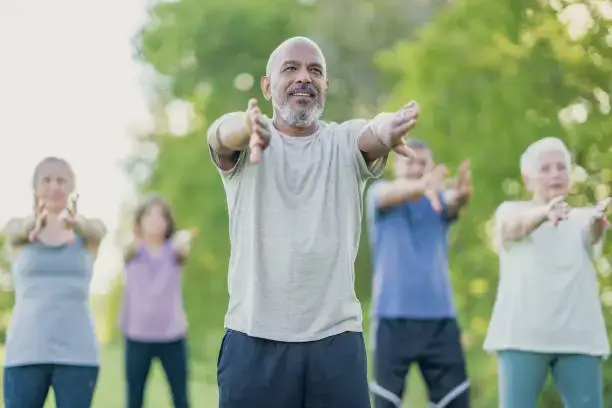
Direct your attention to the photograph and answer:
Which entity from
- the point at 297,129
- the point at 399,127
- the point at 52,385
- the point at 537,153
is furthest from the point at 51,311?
the point at 399,127

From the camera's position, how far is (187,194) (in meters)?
13.8

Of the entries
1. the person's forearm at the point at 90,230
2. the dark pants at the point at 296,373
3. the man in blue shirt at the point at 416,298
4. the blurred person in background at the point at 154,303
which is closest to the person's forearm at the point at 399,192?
the man in blue shirt at the point at 416,298

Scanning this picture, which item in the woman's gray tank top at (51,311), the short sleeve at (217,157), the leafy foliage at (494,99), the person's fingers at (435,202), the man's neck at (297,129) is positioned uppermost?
the leafy foliage at (494,99)

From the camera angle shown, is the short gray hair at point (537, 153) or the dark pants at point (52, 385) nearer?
the dark pants at point (52, 385)

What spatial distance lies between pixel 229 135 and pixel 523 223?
81.3 inches

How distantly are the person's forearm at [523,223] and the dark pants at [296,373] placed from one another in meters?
1.71

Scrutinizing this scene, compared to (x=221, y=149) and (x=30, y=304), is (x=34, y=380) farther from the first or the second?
(x=221, y=149)

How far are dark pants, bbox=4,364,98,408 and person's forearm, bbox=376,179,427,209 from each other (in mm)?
1696

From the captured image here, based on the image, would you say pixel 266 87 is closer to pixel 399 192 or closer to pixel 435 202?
pixel 399 192

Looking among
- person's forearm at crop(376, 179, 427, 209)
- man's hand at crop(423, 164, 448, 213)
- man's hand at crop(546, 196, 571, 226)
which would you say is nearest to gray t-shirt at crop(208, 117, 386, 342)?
man's hand at crop(546, 196, 571, 226)

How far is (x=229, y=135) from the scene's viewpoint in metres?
3.20

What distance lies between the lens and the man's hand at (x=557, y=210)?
463cm

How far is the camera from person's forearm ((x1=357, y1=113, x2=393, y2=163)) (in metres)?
3.21

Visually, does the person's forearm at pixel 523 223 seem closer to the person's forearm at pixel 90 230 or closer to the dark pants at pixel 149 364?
the person's forearm at pixel 90 230
